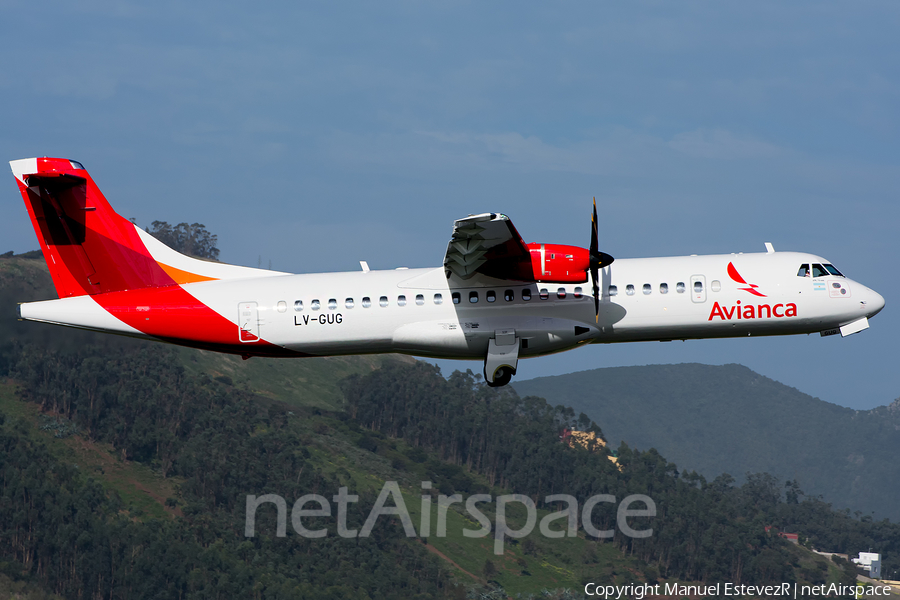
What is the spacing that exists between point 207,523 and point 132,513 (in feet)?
34.9

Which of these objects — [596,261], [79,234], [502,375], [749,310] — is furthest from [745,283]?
[79,234]

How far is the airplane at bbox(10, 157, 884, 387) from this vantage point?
29.5 m

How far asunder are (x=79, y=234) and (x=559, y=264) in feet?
49.8

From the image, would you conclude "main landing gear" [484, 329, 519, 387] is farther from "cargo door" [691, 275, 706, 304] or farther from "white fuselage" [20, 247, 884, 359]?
"cargo door" [691, 275, 706, 304]

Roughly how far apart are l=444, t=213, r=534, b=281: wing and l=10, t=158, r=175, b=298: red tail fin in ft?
32.1

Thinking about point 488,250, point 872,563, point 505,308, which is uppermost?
point 488,250

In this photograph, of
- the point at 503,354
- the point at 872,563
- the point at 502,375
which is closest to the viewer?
the point at 503,354

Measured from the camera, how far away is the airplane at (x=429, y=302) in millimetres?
29547

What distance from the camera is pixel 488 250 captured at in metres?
27.5

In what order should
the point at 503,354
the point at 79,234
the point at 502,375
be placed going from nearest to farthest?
the point at 503,354 → the point at 502,375 → the point at 79,234

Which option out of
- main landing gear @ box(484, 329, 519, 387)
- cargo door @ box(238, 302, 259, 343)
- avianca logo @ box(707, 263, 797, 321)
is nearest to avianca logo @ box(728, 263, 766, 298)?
avianca logo @ box(707, 263, 797, 321)

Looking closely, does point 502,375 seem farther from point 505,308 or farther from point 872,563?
point 872,563

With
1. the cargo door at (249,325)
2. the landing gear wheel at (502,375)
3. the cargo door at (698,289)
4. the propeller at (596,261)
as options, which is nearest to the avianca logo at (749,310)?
the cargo door at (698,289)

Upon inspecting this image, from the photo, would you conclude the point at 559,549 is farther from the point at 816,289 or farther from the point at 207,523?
the point at 816,289
